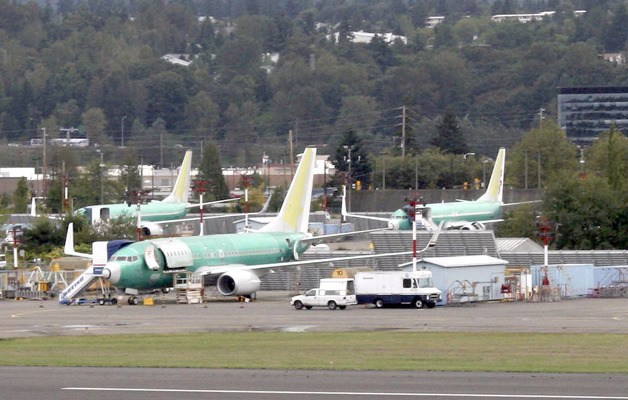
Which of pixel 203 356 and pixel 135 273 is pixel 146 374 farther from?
pixel 135 273

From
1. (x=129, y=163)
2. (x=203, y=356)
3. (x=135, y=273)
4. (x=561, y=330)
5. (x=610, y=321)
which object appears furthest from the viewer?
(x=129, y=163)

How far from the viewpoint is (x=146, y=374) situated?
31828 mm

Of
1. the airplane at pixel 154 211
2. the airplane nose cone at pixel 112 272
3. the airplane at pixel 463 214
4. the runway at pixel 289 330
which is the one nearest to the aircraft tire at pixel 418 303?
the runway at pixel 289 330

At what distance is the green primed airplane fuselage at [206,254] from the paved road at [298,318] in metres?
1.74

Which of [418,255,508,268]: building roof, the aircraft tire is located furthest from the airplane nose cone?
[418,255,508,268]: building roof

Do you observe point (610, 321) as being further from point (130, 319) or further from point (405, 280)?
point (130, 319)

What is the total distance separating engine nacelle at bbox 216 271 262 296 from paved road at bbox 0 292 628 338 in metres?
0.61

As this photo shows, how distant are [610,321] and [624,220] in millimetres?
41948

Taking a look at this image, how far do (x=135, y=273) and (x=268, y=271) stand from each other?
7.42 metres

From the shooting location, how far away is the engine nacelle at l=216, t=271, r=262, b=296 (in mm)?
64812

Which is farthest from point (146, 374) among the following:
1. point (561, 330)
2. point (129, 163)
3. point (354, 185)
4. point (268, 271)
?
point (129, 163)

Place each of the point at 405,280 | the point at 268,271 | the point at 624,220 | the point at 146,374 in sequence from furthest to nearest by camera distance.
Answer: the point at 624,220, the point at 268,271, the point at 405,280, the point at 146,374

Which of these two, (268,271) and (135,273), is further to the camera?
(268,271)

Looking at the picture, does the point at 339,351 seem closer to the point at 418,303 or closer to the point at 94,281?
the point at 418,303
